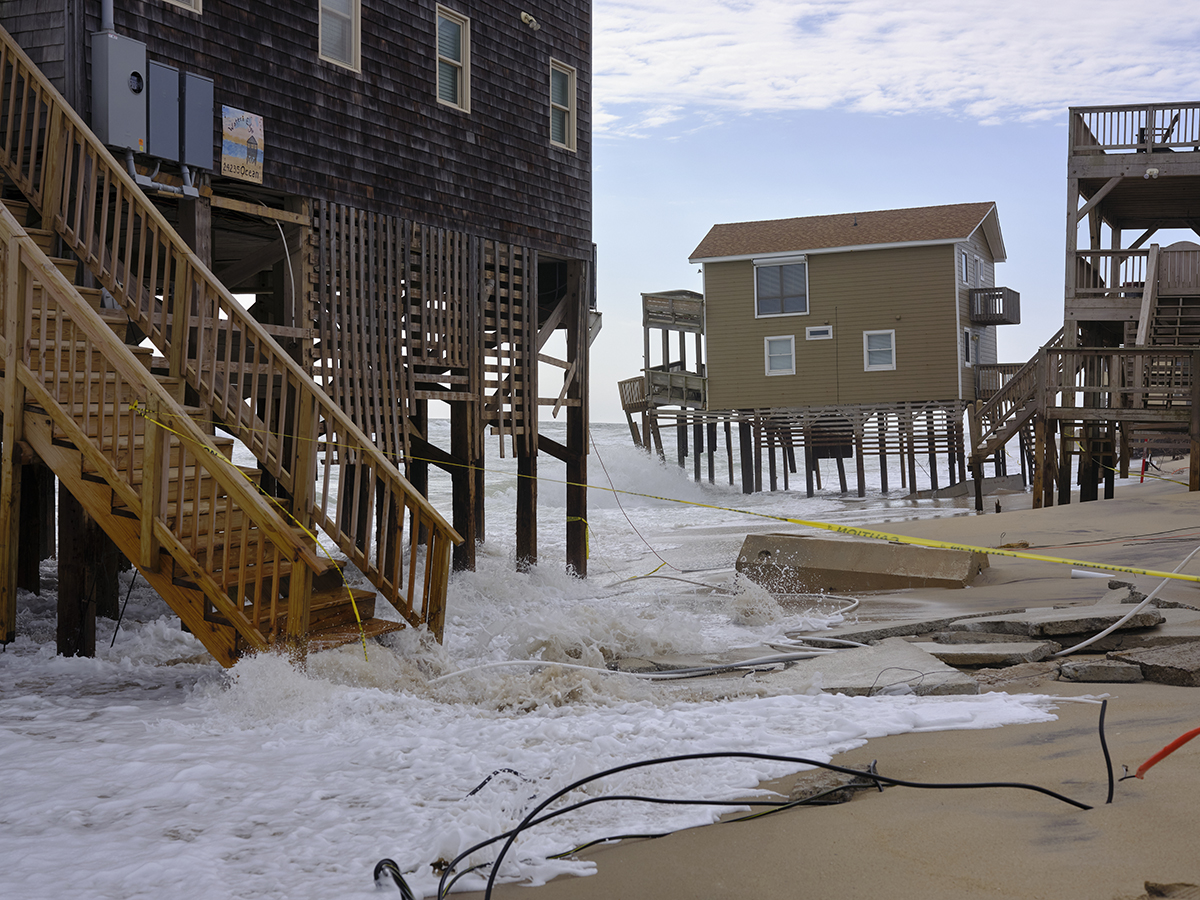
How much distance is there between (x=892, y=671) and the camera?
6.43 metres

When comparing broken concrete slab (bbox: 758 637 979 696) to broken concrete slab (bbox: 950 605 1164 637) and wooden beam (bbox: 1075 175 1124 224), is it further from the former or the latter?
wooden beam (bbox: 1075 175 1124 224)

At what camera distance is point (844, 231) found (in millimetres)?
32719

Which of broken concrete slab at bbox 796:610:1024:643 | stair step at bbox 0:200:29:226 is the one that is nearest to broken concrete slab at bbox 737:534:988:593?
broken concrete slab at bbox 796:610:1024:643

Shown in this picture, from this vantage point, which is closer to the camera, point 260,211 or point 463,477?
point 260,211

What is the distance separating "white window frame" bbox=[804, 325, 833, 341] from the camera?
32438 mm

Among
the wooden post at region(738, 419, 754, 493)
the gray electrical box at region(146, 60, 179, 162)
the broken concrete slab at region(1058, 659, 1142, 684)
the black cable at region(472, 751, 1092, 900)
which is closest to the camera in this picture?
the black cable at region(472, 751, 1092, 900)

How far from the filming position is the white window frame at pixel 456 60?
1281 centimetres

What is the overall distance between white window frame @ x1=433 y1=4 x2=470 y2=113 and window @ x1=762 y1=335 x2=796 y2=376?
2112 centimetres

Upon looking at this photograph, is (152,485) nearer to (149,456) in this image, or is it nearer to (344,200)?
(149,456)

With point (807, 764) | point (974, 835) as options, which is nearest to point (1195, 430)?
point (807, 764)

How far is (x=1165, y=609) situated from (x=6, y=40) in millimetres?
10168

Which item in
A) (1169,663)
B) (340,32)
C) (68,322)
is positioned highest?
(340,32)

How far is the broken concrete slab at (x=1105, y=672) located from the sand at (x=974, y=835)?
420 millimetres

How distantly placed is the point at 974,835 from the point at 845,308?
29.7m
